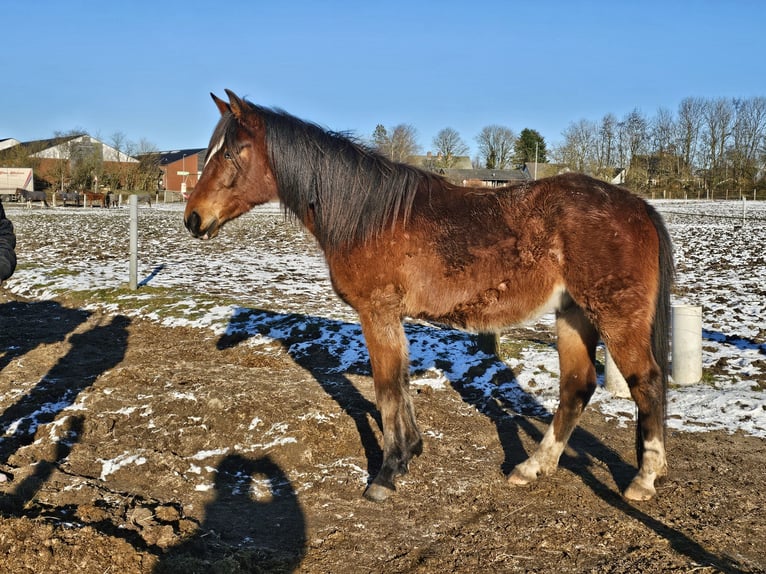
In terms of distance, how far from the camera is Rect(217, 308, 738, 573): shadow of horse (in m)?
4.30

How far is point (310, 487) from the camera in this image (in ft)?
13.8

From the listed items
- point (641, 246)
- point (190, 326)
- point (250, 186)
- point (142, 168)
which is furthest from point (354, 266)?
point (142, 168)

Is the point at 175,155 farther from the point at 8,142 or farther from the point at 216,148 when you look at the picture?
the point at 216,148

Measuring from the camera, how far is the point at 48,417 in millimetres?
5348

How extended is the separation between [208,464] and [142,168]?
69505mm


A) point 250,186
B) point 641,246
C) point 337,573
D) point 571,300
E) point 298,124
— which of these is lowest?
point 337,573

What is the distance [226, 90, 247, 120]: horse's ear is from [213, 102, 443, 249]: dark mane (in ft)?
0.24

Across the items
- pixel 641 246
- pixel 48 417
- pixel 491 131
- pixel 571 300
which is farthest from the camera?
pixel 491 131

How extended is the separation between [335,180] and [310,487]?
211 cm

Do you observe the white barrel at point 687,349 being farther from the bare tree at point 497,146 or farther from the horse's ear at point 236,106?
the bare tree at point 497,146

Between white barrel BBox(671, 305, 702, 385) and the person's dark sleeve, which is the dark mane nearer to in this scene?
the person's dark sleeve

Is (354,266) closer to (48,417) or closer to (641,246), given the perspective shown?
(641,246)

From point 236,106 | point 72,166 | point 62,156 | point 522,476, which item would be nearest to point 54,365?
point 236,106

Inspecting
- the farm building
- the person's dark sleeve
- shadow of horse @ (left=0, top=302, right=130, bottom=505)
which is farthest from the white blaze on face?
the farm building
